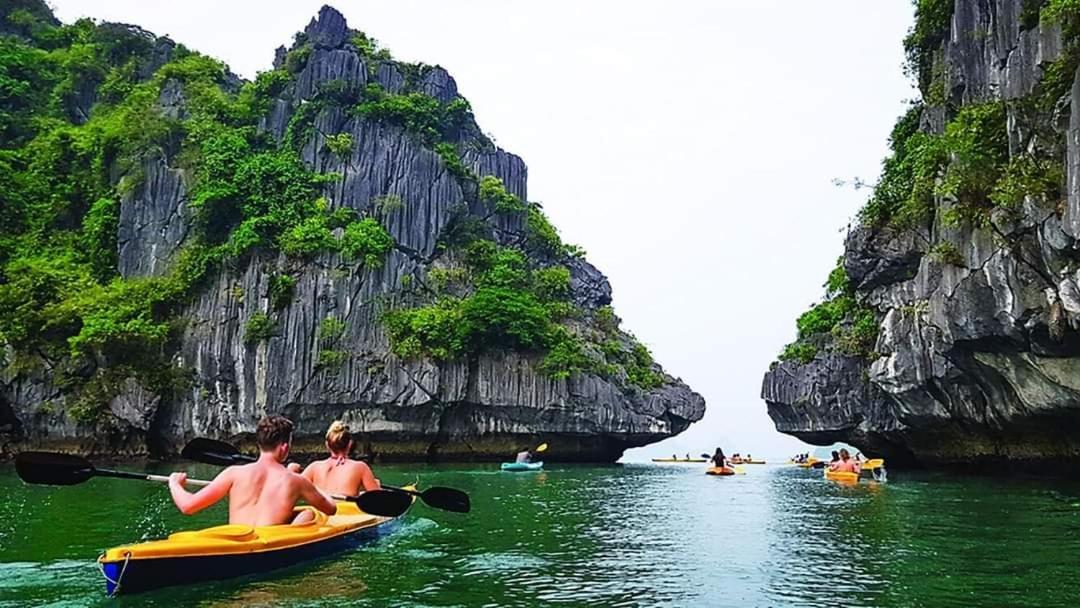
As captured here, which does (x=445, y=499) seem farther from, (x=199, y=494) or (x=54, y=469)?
(x=54, y=469)

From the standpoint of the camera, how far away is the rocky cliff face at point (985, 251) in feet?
50.4

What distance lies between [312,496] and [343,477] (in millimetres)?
2198

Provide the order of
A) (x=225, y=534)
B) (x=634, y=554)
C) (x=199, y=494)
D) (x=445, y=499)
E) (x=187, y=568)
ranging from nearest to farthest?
(x=199, y=494) → (x=187, y=568) → (x=225, y=534) → (x=445, y=499) → (x=634, y=554)

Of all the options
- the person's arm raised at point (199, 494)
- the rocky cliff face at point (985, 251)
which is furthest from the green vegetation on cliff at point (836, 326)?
the person's arm raised at point (199, 494)

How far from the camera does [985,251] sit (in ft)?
58.2

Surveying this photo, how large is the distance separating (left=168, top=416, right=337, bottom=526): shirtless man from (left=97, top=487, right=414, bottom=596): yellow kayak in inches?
6.8

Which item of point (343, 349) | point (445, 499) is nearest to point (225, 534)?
point (445, 499)

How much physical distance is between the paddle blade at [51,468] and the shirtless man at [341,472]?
2492 mm

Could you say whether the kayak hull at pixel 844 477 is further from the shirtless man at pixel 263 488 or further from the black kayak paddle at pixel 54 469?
the black kayak paddle at pixel 54 469

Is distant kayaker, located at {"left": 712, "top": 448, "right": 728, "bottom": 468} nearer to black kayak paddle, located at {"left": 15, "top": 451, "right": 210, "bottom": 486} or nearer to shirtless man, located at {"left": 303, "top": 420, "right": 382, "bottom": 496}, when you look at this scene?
shirtless man, located at {"left": 303, "top": 420, "right": 382, "bottom": 496}

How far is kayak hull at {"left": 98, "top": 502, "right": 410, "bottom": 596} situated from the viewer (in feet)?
21.8

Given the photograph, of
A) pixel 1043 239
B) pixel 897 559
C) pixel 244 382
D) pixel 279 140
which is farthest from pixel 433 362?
pixel 897 559

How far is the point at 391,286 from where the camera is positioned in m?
37.3

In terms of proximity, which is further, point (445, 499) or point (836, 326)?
point (836, 326)
